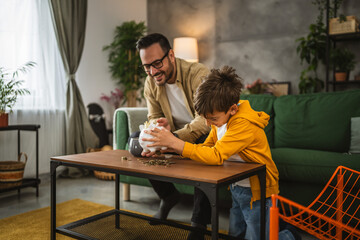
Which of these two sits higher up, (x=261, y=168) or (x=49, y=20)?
(x=49, y=20)

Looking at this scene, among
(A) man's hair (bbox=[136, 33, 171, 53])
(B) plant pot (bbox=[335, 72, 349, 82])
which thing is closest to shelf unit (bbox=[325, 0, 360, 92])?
(B) plant pot (bbox=[335, 72, 349, 82])

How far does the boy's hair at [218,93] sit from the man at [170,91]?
20.1 inches

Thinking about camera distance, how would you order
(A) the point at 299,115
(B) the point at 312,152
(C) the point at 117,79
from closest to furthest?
(B) the point at 312,152
(A) the point at 299,115
(C) the point at 117,79

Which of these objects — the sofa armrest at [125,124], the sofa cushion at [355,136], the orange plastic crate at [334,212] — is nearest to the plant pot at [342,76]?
the sofa cushion at [355,136]

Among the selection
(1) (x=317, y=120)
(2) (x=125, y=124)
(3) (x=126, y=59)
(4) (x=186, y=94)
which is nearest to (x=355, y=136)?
(1) (x=317, y=120)

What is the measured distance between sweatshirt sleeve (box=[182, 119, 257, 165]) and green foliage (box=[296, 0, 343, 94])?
2.70m

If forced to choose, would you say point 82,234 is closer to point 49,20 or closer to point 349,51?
point 49,20

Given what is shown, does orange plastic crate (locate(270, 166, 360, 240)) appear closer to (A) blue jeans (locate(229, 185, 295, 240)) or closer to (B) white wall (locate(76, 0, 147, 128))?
(A) blue jeans (locate(229, 185, 295, 240))

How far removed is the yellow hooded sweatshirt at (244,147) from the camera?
1.27 metres

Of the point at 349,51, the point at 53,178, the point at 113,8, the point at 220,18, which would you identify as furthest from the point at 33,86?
the point at 349,51

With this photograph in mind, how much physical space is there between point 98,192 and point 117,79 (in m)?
1.91

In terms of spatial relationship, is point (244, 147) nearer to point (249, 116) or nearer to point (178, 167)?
point (249, 116)

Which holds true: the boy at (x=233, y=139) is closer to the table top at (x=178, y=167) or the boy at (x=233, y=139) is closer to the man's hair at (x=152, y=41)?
the table top at (x=178, y=167)

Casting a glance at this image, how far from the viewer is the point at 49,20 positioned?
3523mm
